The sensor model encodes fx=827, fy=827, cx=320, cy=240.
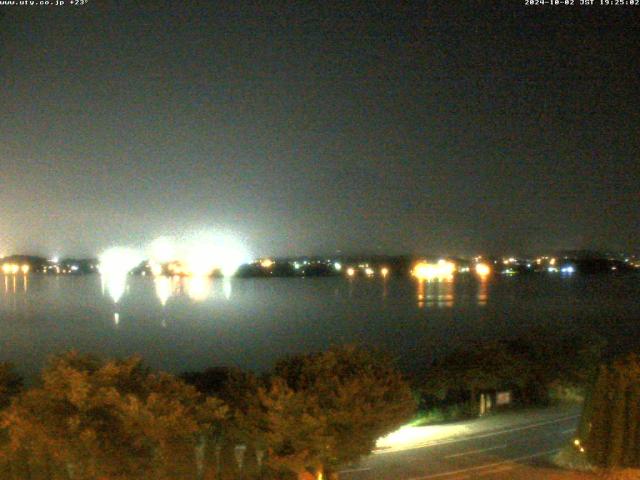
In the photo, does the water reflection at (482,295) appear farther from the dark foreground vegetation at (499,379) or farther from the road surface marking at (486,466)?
the road surface marking at (486,466)

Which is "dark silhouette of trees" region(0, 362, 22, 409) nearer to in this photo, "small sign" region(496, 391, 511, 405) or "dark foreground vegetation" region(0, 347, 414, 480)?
"dark foreground vegetation" region(0, 347, 414, 480)

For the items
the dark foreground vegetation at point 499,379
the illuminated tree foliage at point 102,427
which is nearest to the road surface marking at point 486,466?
the illuminated tree foliage at point 102,427

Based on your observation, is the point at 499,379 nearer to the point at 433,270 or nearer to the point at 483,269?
the point at 433,270

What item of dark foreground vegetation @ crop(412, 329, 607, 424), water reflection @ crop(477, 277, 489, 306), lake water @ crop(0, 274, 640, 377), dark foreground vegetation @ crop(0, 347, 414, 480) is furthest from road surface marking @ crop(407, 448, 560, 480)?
water reflection @ crop(477, 277, 489, 306)

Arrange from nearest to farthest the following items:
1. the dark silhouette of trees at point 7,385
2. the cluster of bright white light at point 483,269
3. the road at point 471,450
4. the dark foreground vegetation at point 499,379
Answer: the dark silhouette of trees at point 7,385, the road at point 471,450, the dark foreground vegetation at point 499,379, the cluster of bright white light at point 483,269

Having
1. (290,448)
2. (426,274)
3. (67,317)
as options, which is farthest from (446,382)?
(426,274)

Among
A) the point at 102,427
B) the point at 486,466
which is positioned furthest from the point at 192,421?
the point at 486,466
